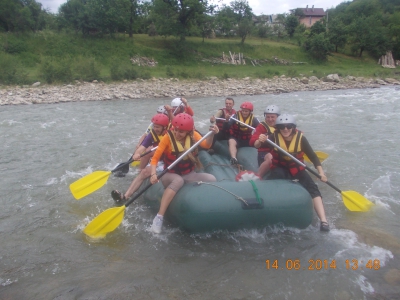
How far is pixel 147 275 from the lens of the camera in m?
3.30

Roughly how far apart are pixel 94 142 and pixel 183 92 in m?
9.23

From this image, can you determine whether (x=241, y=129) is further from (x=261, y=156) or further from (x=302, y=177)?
(x=302, y=177)

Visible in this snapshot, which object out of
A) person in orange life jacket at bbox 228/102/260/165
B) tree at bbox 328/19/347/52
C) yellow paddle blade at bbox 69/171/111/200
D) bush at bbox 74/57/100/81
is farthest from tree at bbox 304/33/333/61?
yellow paddle blade at bbox 69/171/111/200

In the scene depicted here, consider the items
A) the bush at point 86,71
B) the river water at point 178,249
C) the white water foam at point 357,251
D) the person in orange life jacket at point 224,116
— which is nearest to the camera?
the river water at point 178,249

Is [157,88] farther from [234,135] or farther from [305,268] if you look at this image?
[305,268]

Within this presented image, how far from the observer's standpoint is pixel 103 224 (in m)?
3.89

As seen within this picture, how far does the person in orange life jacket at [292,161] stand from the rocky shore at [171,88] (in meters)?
11.7

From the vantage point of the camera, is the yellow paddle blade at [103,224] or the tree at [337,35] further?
the tree at [337,35]

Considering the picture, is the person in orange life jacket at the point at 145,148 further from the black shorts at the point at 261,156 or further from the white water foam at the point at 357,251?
the white water foam at the point at 357,251

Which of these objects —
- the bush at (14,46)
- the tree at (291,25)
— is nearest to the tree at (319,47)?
the tree at (291,25)

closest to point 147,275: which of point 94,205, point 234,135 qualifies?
point 94,205
